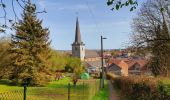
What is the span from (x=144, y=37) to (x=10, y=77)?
67.4ft

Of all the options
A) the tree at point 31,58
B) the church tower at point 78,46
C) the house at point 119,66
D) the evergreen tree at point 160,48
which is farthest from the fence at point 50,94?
the church tower at point 78,46

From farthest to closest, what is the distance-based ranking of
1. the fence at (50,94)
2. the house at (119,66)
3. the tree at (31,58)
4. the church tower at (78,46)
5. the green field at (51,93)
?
the church tower at (78,46) → the house at (119,66) → the tree at (31,58) → the green field at (51,93) → the fence at (50,94)

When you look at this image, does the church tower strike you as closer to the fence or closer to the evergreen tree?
the evergreen tree

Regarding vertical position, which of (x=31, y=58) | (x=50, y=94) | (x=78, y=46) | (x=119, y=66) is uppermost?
(x=78, y=46)

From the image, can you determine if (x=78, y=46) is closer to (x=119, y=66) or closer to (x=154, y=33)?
(x=119, y=66)

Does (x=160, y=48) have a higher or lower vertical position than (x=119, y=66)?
lower

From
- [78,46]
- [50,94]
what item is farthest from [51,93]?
[78,46]

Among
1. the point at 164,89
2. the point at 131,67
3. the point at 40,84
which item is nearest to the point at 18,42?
the point at 40,84

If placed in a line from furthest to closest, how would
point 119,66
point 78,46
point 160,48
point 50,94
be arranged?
1. point 78,46
2. point 119,66
3. point 160,48
4. point 50,94

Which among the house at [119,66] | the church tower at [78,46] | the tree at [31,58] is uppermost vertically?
the church tower at [78,46]

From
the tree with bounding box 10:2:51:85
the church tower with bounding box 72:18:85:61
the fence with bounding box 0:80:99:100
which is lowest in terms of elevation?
the fence with bounding box 0:80:99:100

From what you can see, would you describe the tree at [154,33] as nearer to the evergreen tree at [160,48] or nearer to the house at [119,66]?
the evergreen tree at [160,48]

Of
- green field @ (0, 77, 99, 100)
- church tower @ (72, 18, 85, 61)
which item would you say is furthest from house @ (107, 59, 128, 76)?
green field @ (0, 77, 99, 100)

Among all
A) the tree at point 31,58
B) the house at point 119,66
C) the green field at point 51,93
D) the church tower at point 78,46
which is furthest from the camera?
the church tower at point 78,46
